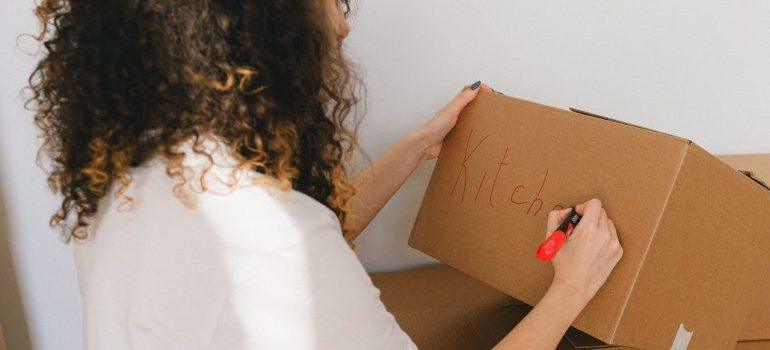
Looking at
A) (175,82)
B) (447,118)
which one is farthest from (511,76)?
(175,82)

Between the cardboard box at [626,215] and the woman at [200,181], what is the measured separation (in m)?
0.24

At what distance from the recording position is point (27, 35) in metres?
0.85

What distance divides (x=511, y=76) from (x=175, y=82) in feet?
2.16

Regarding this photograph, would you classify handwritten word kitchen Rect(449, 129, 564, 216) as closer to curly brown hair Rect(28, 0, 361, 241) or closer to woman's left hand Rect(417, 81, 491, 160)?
woman's left hand Rect(417, 81, 491, 160)

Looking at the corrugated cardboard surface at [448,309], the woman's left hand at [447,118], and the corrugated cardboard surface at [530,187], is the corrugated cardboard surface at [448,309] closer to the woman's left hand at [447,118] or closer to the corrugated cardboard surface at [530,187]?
the corrugated cardboard surface at [530,187]

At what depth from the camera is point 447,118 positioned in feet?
2.71

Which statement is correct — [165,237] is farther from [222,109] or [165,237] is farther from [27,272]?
[27,272]

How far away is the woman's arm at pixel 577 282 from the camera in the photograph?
642 millimetres

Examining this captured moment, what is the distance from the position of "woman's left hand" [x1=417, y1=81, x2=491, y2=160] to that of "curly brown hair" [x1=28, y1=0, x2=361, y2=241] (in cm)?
28

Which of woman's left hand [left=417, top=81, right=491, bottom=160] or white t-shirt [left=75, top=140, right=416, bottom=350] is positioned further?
woman's left hand [left=417, top=81, right=491, bottom=160]

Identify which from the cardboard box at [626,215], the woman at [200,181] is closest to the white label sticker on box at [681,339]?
the cardboard box at [626,215]

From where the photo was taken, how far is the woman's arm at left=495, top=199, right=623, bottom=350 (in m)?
0.64

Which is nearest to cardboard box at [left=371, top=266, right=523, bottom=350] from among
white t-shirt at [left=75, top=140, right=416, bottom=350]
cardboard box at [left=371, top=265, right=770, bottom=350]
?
cardboard box at [left=371, top=265, right=770, bottom=350]

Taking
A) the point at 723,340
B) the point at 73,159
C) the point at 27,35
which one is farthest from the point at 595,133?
the point at 27,35
